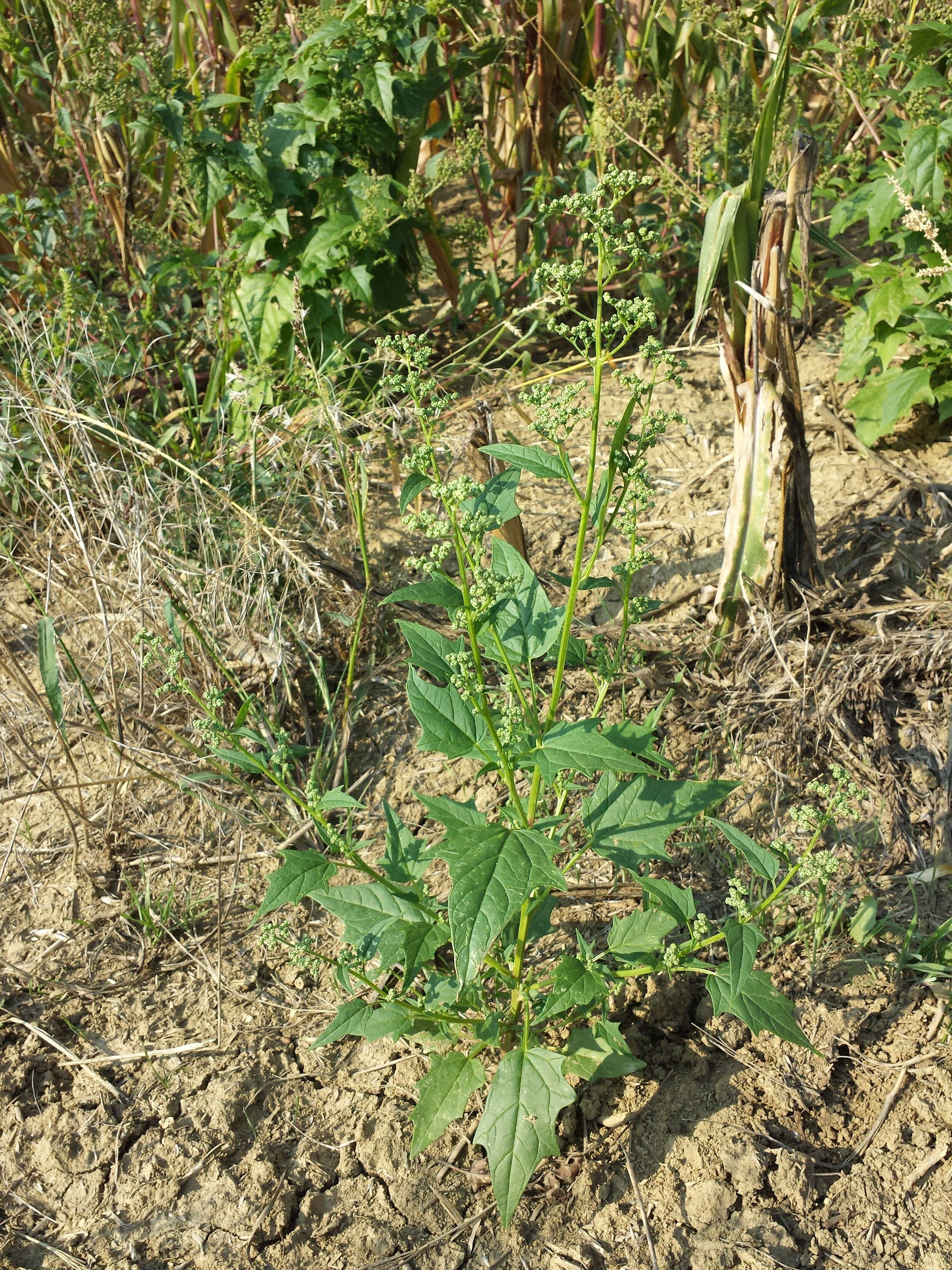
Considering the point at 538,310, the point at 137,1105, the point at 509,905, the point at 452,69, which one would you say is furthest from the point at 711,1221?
the point at 452,69

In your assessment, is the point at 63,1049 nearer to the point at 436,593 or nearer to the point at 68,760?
the point at 68,760

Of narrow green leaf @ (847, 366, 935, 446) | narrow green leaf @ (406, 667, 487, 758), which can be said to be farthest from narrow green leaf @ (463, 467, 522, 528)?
narrow green leaf @ (847, 366, 935, 446)

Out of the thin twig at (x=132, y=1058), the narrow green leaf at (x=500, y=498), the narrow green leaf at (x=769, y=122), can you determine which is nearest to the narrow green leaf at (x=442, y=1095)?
the thin twig at (x=132, y=1058)

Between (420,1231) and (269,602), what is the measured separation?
1548mm

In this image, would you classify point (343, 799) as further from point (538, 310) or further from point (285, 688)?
point (538, 310)

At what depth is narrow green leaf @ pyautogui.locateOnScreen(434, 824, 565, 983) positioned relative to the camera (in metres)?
1.41

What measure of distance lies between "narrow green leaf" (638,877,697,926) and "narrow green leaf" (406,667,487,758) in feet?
1.25

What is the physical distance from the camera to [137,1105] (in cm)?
220

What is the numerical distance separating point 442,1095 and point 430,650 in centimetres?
85

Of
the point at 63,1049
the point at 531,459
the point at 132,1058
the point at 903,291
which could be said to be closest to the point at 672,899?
the point at 531,459

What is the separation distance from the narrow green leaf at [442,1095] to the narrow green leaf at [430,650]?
76 centimetres

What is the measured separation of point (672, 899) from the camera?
181 centimetres

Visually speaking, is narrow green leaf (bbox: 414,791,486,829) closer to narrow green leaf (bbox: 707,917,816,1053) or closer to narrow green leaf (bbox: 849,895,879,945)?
narrow green leaf (bbox: 707,917,816,1053)

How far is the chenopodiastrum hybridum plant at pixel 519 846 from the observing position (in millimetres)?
1551
